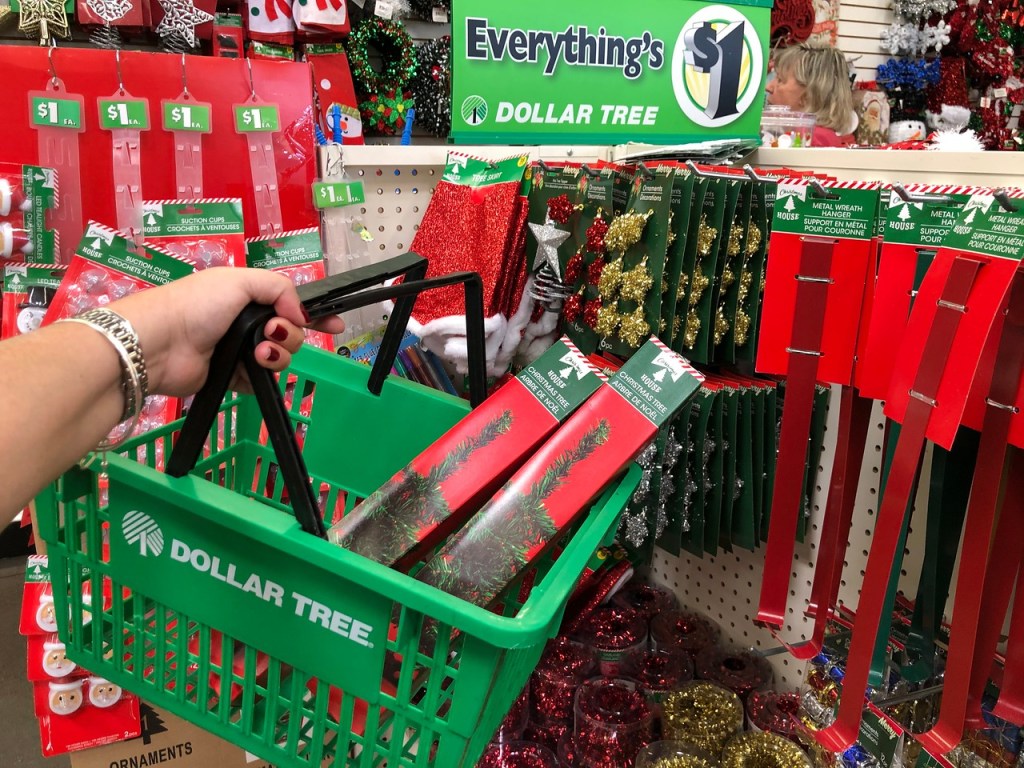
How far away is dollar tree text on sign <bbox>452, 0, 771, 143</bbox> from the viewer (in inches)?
68.6

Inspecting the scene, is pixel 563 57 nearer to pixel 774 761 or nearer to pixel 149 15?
pixel 149 15

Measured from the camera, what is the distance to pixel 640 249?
1.19 m

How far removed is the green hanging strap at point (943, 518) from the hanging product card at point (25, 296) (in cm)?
135

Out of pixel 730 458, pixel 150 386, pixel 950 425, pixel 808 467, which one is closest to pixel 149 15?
pixel 150 386

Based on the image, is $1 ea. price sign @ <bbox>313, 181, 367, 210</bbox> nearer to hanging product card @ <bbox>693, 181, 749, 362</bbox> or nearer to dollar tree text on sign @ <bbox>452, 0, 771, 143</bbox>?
dollar tree text on sign @ <bbox>452, 0, 771, 143</bbox>

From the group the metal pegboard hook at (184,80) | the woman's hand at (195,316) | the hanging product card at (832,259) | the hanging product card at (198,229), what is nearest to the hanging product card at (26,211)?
the hanging product card at (198,229)

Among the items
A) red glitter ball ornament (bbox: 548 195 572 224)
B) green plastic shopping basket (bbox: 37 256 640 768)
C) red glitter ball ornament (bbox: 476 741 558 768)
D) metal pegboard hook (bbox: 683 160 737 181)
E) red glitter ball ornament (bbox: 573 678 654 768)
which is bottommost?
red glitter ball ornament (bbox: 476 741 558 768)

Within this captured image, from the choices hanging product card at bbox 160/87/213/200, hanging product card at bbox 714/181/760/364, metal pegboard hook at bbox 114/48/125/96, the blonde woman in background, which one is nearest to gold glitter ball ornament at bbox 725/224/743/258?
hanging product card at bbox 714/181/760/364

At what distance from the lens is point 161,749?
1.52m

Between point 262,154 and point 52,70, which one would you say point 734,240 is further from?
point 52,70

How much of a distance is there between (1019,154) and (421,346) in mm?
1057

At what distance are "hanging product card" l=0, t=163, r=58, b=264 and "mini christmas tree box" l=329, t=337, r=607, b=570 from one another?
837 mm

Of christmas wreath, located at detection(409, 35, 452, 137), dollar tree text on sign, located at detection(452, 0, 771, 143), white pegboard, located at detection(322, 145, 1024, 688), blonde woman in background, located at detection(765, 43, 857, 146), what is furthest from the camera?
blonde woman in background, located at detection(765, 43, 857, 146)

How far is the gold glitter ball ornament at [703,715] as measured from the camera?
48.8 inches
